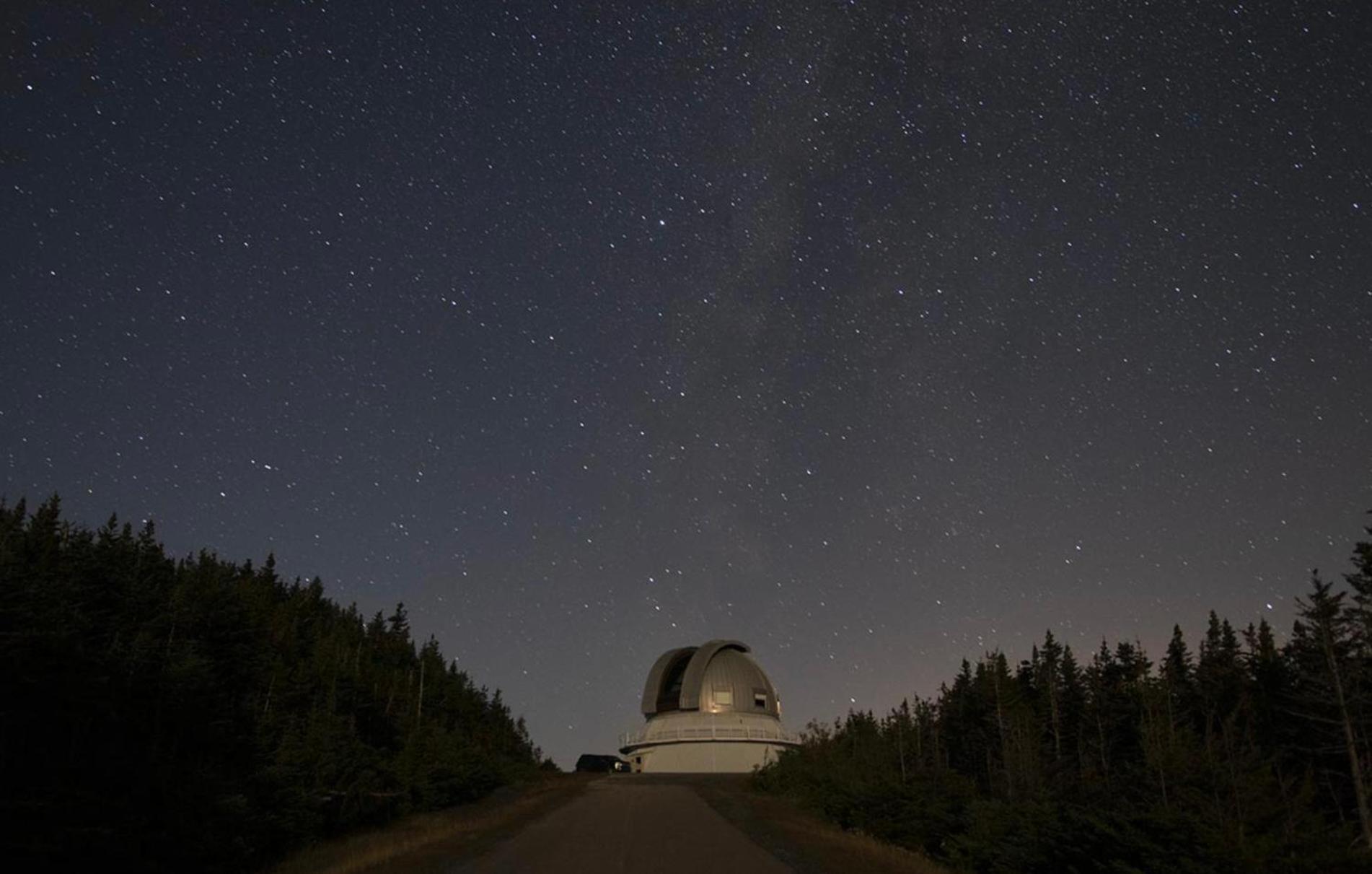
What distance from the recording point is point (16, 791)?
15867mm

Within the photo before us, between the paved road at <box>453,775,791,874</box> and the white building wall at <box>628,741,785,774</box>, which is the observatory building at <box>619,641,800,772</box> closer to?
the white building wall at <box>628,741,785,774</box>

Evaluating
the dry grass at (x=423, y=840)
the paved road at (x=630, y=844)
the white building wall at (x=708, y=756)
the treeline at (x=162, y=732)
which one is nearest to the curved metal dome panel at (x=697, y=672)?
the white building wall at (x=708, y=756)

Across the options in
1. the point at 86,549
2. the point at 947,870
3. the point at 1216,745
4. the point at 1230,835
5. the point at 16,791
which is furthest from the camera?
the point at 86,549

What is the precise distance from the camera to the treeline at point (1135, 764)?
1458cm

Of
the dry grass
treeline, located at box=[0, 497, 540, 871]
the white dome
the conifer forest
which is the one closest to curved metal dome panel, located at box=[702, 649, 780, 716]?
the white dome

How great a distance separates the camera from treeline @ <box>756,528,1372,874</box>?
14578mm

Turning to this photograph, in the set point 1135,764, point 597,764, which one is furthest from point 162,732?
point 597,764

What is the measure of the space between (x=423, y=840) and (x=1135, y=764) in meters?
21.8

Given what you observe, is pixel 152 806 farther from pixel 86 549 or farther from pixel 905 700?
pixel 905 700

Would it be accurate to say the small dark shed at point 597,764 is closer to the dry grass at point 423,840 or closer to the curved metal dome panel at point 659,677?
the curved metal dome panel at point 659,677

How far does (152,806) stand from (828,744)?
1081 inches

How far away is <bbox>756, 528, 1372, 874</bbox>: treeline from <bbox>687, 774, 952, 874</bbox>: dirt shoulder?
1.26m

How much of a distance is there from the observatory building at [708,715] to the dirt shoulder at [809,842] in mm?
34165

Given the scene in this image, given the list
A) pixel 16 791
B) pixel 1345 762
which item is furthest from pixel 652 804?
pixel 1345 762
